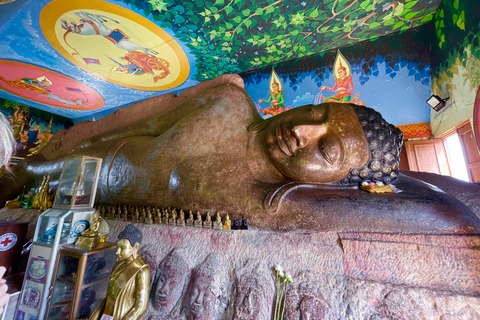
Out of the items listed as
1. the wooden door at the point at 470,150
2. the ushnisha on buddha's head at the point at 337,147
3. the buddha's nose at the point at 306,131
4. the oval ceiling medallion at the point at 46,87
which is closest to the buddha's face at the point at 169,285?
the ushnisha on buddha's head at the point at 337,147

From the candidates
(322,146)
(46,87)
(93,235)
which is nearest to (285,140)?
(322,146)

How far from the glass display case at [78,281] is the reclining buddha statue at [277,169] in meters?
0.73

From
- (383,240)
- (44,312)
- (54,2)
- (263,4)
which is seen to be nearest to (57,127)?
(54,2)

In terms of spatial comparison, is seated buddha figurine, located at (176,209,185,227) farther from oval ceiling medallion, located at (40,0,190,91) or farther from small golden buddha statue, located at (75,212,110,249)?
oval ceiling medallion, located at (40,0,190,91)

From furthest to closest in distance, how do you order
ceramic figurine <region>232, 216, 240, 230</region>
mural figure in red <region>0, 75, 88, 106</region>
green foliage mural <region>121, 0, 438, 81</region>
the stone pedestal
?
mural figure in red <region>0, 75, 88, 106</region>
green foliage mural <region>121, 0, 438, 81</region>
ceramic figurine <region>232, 216, 240, 230</region>
the stone pedestal

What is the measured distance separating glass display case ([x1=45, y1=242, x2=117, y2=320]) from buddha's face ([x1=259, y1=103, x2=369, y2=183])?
148 cm

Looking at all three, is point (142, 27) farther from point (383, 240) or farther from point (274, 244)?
point (383, 240)

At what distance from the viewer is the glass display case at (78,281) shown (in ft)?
4.42

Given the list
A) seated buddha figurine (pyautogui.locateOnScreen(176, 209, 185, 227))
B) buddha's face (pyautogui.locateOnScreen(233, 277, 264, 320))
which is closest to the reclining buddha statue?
seated buddha figurine (pyautogui.locateOnScreen(176, 209, 185, 227))

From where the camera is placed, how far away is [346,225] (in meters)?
1.37

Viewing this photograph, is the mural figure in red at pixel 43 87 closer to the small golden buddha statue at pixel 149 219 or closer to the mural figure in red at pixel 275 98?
the mural figure in red at pixel 275 98

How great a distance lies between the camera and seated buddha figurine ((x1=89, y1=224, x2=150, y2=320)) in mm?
1151

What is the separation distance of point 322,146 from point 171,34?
5.15 metres

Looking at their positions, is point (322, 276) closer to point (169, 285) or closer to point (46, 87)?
point (169, 285)
